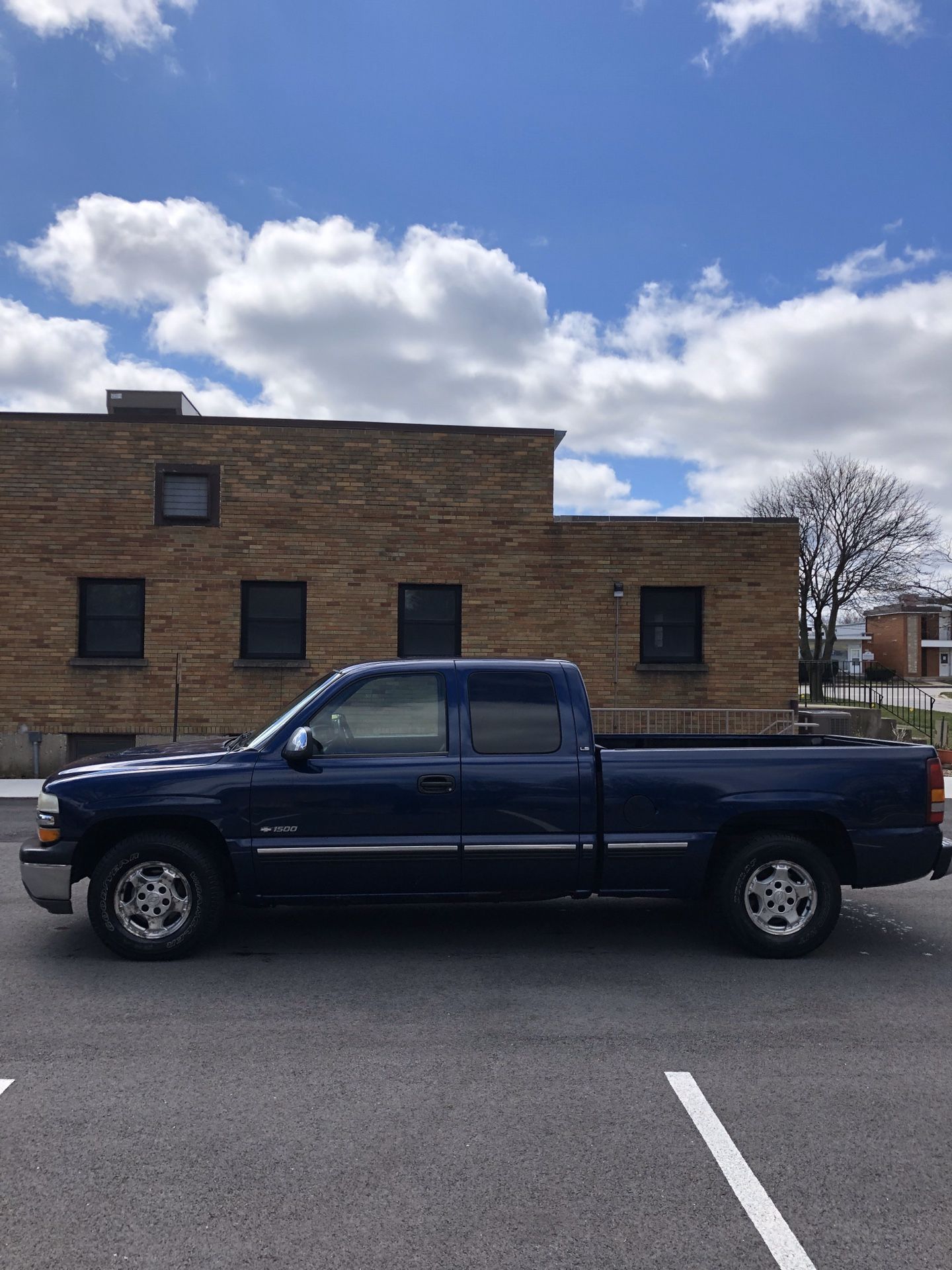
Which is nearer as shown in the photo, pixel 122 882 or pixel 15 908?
pixel 122 882

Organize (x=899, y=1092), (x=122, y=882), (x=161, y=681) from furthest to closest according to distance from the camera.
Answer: (x=161, y=681) → (x=122, y=882) → (x=899, y=1092)

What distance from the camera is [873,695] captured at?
121 ft

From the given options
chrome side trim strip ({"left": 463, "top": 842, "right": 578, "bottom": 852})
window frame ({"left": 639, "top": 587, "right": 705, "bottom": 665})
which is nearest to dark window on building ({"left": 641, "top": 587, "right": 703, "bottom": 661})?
window frame ({"left": 639, "top": 587, "right": 705, "bottom": 665})

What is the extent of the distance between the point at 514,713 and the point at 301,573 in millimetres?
10232

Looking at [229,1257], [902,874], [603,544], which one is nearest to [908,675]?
[603,544]

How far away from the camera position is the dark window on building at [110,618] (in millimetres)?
15922

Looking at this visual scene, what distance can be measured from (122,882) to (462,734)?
2293mm

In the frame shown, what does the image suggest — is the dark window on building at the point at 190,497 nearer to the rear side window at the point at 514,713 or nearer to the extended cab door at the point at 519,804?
the rear side window at the point at 514,713

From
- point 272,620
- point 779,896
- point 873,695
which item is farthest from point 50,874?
point 873,695

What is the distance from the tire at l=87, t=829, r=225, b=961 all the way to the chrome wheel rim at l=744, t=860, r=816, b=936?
3.38 m

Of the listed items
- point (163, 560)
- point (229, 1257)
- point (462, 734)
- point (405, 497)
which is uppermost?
point (405, 497)

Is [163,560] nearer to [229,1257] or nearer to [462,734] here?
[462,734]

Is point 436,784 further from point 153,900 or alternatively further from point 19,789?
point 19,789

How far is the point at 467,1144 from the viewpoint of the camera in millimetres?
3771
